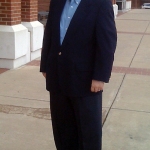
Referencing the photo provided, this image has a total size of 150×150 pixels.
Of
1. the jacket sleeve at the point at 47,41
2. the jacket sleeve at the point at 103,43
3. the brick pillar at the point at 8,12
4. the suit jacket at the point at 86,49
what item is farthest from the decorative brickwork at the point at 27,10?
the jacket sleeve at the point at 103,43

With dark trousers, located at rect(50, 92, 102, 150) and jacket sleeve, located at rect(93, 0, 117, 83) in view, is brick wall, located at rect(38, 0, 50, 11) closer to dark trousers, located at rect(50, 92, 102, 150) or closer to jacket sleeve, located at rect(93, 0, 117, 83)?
dark trousers, located at rect(50, 92, 102, 150)

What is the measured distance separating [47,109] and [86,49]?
2.65 m

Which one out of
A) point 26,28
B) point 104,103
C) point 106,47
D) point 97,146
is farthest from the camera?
point 26,28

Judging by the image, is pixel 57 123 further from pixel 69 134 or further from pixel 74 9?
pixel 74 9

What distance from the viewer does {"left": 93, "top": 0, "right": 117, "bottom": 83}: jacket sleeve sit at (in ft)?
9.93

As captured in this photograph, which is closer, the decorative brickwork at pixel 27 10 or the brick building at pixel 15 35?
the brick building at pixel 15 35

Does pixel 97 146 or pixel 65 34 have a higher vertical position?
pixel 65 34

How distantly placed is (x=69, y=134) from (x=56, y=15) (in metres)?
1.01

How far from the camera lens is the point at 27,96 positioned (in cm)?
616

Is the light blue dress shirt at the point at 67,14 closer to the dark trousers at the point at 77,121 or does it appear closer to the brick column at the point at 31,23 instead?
the dark trousers at the point at 77,121

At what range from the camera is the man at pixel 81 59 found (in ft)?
9.98

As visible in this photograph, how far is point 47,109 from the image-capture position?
559cm

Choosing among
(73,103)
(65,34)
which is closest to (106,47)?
(65,34)

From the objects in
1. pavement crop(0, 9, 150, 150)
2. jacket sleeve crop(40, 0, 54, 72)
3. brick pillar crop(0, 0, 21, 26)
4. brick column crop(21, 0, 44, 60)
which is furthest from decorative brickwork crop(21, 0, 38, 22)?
jacket sleeve crop(40, 0, 54, 72)
